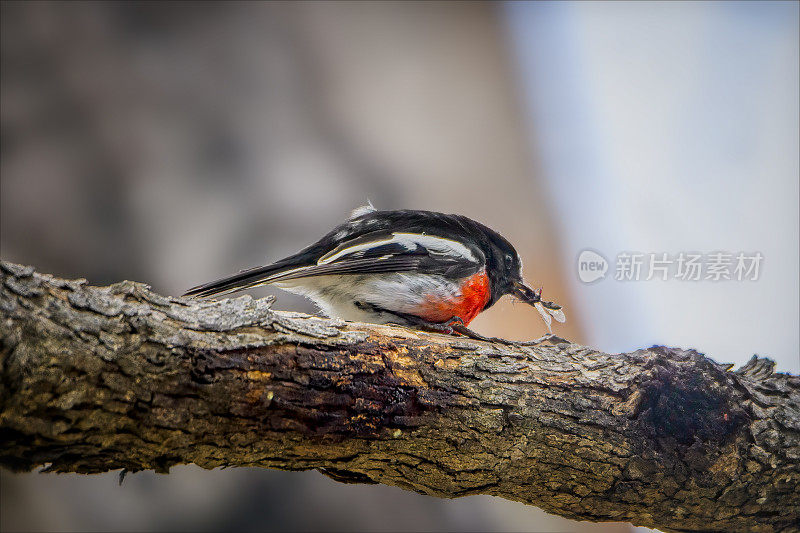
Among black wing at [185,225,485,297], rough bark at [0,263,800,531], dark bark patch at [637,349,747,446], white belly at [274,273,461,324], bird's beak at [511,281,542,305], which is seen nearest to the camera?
rough bark at [0,263,800,531]

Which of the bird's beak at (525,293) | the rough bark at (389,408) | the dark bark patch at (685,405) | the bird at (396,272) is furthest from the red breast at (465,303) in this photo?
the dark bark patch at (685,405)

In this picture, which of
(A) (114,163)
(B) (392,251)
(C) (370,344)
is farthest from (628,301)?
(A) (114,163)

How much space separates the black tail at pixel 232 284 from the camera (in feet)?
4.94

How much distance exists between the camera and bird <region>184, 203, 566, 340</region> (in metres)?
1.71

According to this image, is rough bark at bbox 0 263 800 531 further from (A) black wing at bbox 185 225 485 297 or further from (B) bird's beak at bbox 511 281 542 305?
(B) bird's beak at bbox 511 281 542 305

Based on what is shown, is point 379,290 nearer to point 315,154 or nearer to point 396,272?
point 396,272

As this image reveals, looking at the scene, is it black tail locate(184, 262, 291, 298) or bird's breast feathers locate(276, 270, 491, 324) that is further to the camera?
bird's breast feathers locate(276, 270, 491, 324)

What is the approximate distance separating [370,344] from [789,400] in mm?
1056

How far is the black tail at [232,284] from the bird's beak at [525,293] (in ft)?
3.04

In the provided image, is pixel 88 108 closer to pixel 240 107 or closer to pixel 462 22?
pixel 240 107

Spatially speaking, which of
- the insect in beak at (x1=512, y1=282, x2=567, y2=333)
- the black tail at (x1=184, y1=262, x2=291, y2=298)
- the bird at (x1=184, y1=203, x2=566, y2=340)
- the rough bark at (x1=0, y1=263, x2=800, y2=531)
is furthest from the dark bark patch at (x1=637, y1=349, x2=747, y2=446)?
the black tail at (x1=184, y1=262, x2=291, y2=298)

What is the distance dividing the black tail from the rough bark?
349 millimetres

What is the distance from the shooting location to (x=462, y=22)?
339 cm

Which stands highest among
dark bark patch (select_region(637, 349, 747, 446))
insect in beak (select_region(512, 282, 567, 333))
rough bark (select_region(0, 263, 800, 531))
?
insect in beak (select_region(512, 282, 567, 333))
